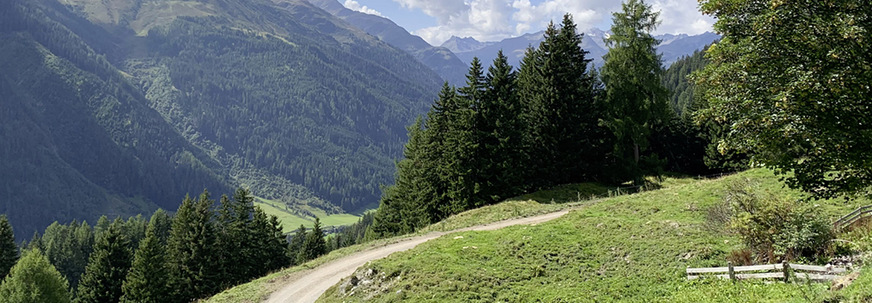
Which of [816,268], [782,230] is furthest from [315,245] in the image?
[816,268]

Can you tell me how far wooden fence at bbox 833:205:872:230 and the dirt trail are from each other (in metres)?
16.3

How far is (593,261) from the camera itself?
20047mm

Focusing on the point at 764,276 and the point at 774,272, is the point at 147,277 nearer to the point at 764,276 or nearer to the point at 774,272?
the point at 764,276

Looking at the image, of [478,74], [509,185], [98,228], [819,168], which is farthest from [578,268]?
[98,228]

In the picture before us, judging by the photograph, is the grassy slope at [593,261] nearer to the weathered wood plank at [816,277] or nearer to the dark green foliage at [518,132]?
the weathered wood plank at [816,277]

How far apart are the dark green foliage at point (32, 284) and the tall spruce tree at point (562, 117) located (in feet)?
194

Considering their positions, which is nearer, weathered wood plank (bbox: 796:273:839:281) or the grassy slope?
weathered wood plank (bbox: 796:273:839:281)

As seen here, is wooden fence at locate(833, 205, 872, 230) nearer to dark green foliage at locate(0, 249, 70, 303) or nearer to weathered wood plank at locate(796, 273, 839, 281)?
weathered wood plank at locate(796, 273, 839, 281)

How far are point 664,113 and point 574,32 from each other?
11.9 meters

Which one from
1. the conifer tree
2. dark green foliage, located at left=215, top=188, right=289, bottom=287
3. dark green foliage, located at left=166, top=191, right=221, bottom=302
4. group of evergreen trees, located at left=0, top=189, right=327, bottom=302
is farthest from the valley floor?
the conifer tree

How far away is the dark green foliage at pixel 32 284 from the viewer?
53.2 metres

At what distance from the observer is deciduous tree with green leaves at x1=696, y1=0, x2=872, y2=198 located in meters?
12.0

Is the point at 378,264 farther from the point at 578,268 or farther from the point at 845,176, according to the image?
the point at 845,176

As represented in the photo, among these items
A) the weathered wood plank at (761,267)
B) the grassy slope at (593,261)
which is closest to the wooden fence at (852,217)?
the grassy slope at (593,261)
